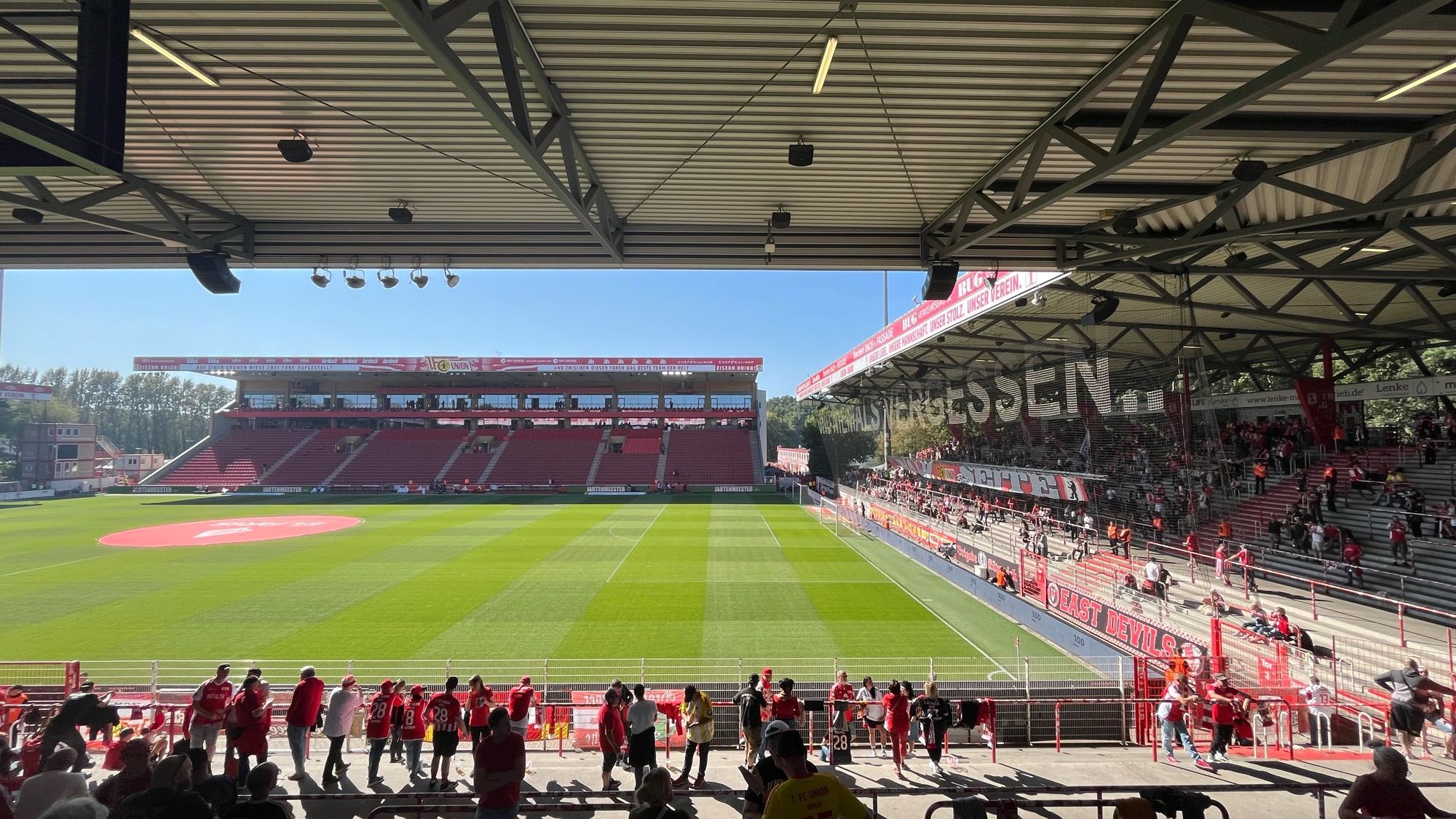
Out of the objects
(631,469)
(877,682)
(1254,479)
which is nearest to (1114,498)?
(1254,479)

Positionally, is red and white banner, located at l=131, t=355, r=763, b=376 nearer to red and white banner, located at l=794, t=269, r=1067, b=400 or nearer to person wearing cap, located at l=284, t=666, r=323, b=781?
red and white banner, located at l=794, t=269, r=1067, b=400

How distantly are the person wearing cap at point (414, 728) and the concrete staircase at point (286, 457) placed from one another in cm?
5252

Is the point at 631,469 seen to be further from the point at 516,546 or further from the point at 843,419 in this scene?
the point at 516,546

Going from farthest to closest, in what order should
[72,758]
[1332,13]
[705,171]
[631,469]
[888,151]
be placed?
[631,469] < [705,171] < [888,151] < [1332,13] < [72,758]

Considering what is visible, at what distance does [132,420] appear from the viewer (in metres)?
95.1

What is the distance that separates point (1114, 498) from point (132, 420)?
129048 millimetres

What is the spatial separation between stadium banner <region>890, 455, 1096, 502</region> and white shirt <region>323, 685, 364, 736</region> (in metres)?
17.8

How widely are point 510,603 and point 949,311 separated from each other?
13812 millimetres

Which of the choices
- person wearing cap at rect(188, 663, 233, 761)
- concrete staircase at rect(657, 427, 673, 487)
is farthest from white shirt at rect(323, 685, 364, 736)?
concrete staircase at rect(657, 427, 673, 487)

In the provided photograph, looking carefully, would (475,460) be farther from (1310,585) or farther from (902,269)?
(1310,585)

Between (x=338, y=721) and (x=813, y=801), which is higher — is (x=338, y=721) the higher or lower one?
the lower one

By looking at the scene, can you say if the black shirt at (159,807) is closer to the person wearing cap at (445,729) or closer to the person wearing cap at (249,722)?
the person wearing cap at (445,729)

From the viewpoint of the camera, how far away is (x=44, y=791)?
341 cm

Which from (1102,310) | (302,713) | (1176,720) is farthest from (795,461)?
(302,713)
